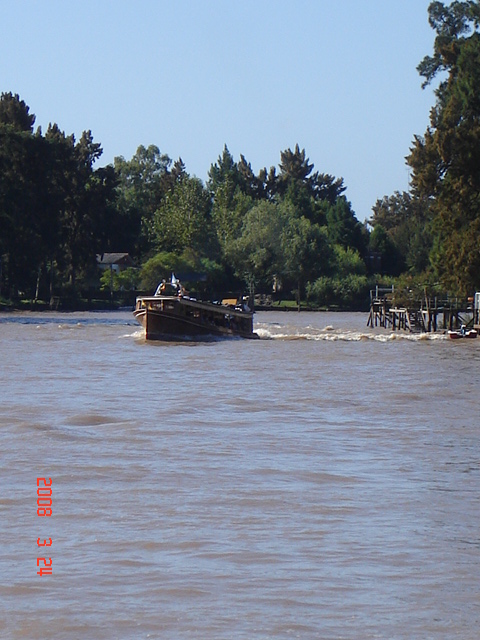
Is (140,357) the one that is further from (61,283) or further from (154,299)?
(61,283)

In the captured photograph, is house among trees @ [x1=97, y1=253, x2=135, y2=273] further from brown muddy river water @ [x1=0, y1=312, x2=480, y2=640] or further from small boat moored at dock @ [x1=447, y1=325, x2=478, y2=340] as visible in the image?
brown muddy river water @ [x1=0, y1=312, x2=480, y2=640]

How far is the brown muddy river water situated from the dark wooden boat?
21.7 metres

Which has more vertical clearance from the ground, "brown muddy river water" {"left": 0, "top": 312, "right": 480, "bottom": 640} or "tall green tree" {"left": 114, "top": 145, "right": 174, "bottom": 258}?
"tall green tree" {"left": 114, "top": 145, "right": 174, "bottom": 258}

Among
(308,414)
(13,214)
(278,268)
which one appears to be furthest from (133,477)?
(278,268)

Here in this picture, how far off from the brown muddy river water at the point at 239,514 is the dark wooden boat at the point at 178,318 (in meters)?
21.7

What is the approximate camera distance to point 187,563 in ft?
35.1

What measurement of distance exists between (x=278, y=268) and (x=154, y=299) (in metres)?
71.5

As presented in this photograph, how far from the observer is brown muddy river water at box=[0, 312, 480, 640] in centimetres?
931

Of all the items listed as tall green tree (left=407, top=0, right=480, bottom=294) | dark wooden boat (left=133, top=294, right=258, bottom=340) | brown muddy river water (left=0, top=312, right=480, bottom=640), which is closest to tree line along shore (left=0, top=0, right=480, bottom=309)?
tall green tree (left=407, top=0, right=480, bottom=294)

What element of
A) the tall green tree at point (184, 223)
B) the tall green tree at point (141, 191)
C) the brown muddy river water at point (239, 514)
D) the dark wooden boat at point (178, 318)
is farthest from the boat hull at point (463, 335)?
the tall green tree at point (184, 223)

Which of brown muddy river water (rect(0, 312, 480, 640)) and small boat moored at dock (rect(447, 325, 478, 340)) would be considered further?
small boat moored at dock (rect(447, 325, 478, 340))

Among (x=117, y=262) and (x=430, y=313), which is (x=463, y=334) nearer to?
(x=430, y=313)

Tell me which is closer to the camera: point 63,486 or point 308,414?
point 63,486

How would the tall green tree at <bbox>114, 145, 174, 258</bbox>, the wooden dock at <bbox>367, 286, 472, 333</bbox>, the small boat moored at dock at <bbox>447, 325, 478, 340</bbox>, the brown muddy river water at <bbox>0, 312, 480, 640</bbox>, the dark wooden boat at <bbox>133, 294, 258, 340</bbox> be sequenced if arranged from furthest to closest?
the tall green tree at <bbox>114, 145, 174, 258</bbox>
the wooden dock at <bbox>367, 286, 472, 333</bbox>
the small boat moored at dock at <bbox>447, 325, 478, 340</bbox>
the dark wooden boat at <bbox>133, 294, 258, 340</bbox>
the brown muddy river water at <bbox>0, 312, 480, 640</bbox>
